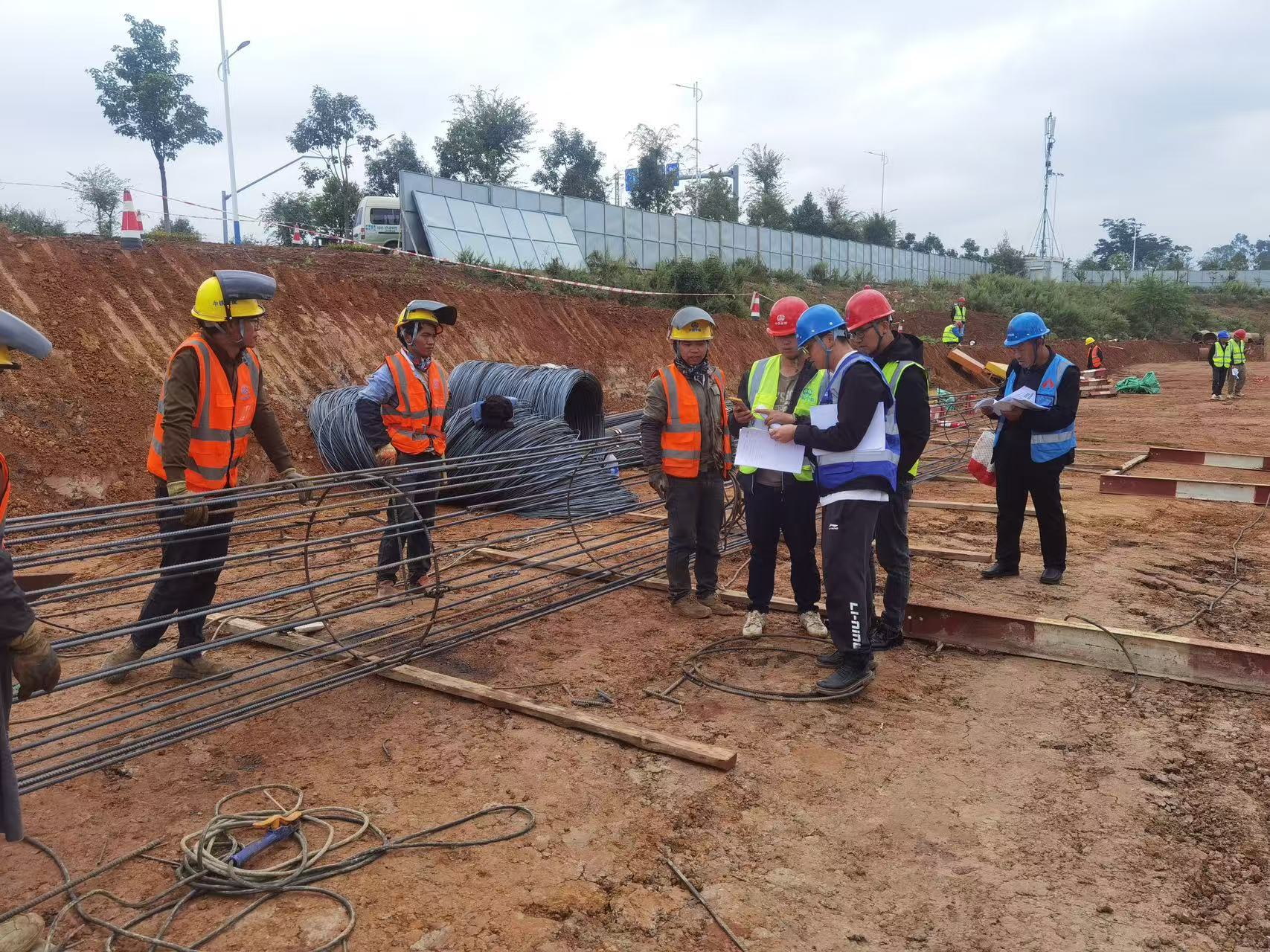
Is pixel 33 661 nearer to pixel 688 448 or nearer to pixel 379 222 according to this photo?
pixel 688 448

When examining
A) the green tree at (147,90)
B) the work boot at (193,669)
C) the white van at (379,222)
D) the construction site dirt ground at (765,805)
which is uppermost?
the green tree at (147,90)

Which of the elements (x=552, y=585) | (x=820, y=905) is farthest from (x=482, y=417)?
(x=820, y=905)

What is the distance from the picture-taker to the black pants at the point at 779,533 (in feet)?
16.7

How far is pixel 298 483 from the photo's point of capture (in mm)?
4230

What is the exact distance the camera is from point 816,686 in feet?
14.8

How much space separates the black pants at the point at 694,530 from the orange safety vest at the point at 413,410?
1.72m

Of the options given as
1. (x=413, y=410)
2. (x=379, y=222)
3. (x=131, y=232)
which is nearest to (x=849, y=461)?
(x=413, y=410)

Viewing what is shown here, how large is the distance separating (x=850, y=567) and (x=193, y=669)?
135 inches

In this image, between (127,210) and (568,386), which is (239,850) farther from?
(127,210)

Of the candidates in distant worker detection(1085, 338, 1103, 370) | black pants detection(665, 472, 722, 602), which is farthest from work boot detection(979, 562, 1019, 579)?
distant worker detection(1085, 338, 1103, 370)

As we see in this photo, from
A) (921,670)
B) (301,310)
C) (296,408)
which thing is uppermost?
(301,310)

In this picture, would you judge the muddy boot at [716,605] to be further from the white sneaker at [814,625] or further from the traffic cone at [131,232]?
the traffic cone at [131,232]

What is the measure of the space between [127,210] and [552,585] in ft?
31.2

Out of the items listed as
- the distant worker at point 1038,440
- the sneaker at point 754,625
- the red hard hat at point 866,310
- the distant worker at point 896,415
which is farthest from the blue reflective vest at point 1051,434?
the sneaker at point 754,625
